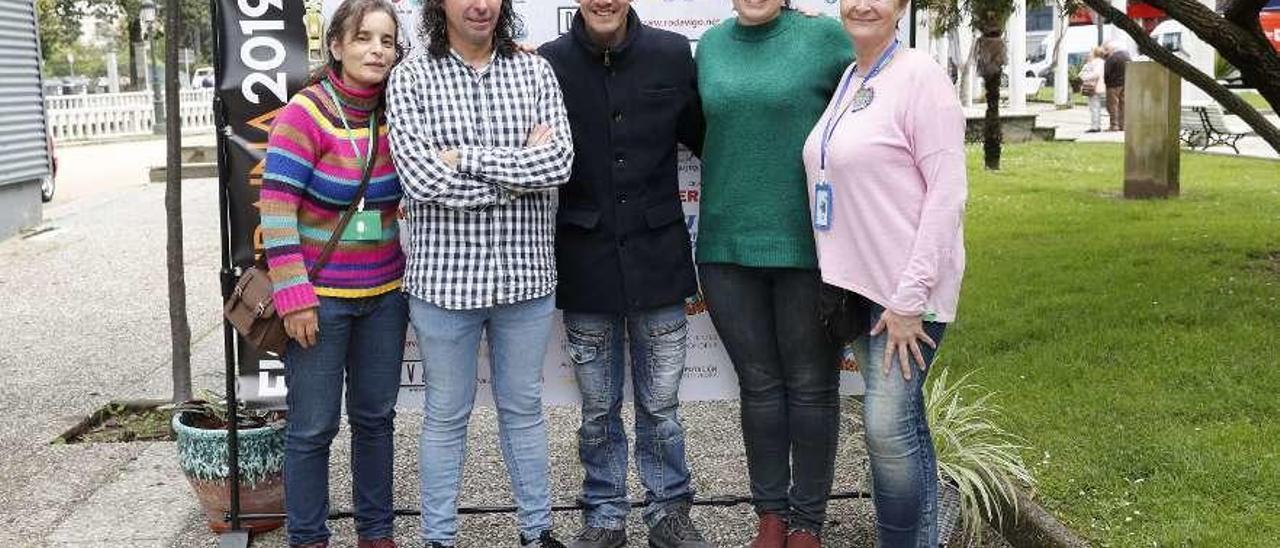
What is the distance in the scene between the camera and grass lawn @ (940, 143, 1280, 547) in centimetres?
467

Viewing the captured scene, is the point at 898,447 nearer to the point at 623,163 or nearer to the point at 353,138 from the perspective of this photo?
the point at 623,163

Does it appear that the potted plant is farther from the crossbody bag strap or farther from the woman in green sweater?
the woman in green sweater

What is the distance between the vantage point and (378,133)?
398 cm

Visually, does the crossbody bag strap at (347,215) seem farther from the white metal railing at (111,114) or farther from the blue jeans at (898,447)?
the white metal railing at (111,114)

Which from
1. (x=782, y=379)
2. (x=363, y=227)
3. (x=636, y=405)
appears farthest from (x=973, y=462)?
(x=363, y=227)

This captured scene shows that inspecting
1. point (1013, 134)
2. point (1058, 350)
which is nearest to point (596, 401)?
point (1058, 350)

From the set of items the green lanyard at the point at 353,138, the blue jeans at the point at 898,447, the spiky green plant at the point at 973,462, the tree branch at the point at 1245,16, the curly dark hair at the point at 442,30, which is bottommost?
the spiky green plant at the point at 973,462

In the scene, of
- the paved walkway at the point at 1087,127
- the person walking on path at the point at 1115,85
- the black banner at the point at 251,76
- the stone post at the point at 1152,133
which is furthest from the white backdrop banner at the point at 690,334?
the person walking on path at the point at 1115,85

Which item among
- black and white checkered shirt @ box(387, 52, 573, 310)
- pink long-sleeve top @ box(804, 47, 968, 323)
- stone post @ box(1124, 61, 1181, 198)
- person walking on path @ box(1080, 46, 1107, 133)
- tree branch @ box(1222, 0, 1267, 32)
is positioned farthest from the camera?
person walking on path @ box(1080, 46, 1107, 133)

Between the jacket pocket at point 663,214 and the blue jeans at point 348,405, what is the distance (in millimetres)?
803

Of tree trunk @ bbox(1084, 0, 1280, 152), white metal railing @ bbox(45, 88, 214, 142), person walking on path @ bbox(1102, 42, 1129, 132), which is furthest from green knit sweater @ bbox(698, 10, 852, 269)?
white metal railing @ bbox(45, 88, 214, 142)

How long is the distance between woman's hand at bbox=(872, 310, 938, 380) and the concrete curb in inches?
46.6

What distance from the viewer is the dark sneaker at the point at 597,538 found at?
14.8 ft

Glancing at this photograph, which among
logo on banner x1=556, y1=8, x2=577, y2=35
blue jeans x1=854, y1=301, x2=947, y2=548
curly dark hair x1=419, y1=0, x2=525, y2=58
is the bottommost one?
blue jeans x1=854, y1=301, x2=947, y2=548
